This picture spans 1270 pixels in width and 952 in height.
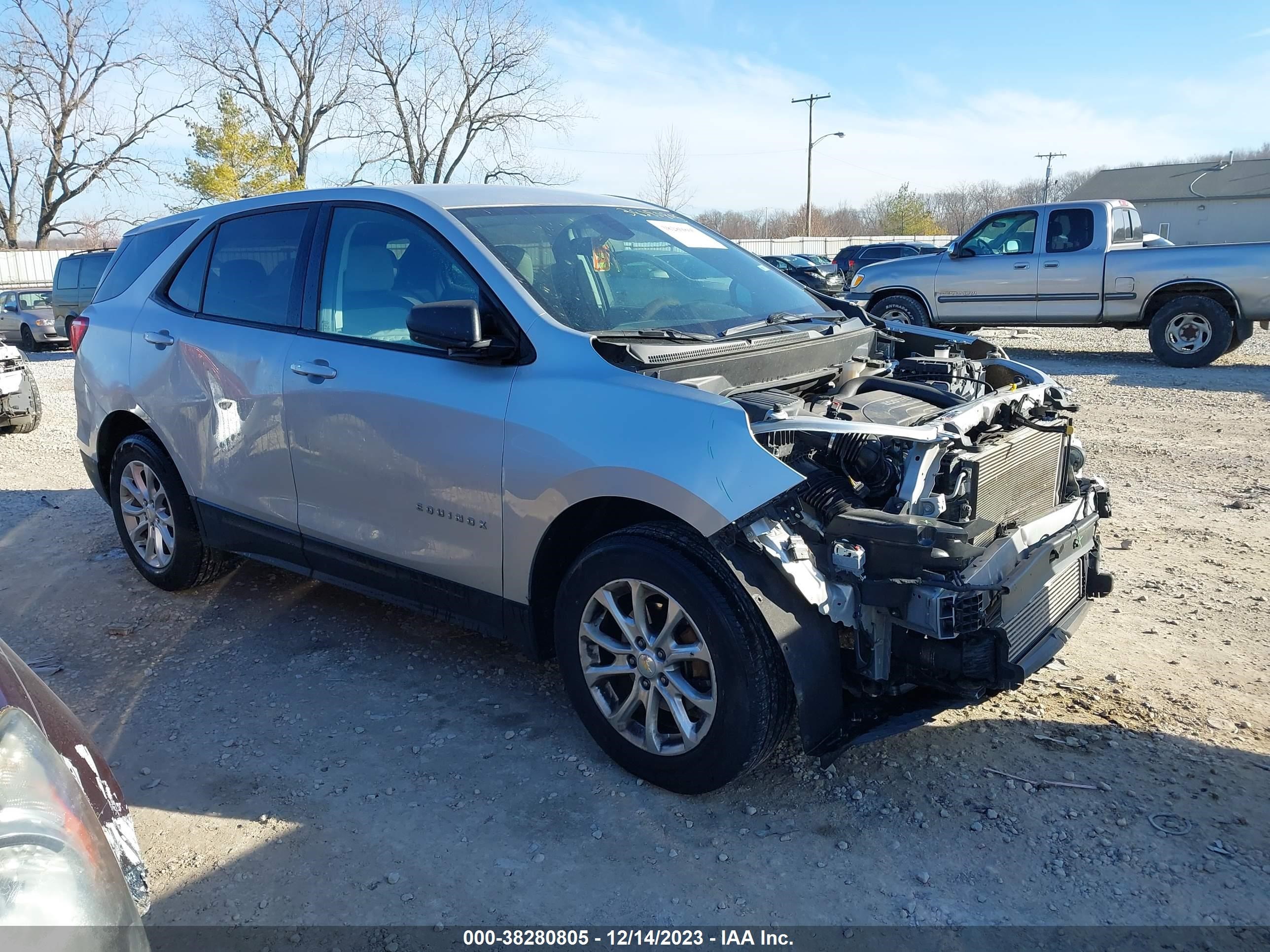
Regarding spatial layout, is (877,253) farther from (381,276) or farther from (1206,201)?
(381,276)

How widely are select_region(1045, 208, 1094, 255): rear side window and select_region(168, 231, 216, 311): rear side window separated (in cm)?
1110

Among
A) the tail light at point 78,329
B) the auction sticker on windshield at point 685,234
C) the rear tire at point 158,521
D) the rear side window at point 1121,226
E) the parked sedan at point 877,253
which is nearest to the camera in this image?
the auction sticker on windshield at point 685,234

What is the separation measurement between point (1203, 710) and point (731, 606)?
6.50 feet

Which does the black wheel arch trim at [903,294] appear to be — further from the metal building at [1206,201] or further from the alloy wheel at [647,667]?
the metal building at [1206,201]

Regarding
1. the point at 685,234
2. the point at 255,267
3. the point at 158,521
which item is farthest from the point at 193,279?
the point at 685,234

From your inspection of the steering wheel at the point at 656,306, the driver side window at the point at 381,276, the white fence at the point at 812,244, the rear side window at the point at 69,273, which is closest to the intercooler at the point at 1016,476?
the steering wheel at the point at 656,306

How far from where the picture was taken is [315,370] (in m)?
3.90

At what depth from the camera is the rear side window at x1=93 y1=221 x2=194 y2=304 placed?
5004 millimetres

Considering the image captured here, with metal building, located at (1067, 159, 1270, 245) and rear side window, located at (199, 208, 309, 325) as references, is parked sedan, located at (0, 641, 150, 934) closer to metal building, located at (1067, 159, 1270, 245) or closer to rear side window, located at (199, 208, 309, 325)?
rear side window, located at (199, 208, 309, 325)

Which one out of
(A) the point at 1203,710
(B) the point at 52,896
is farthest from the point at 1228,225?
(B) the point at 52,896

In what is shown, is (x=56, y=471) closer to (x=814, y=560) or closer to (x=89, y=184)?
(x=814, y=560)

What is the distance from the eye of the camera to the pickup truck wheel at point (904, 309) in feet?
45.5

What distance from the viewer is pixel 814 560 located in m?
2.85

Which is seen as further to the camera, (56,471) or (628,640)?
(56,471)
